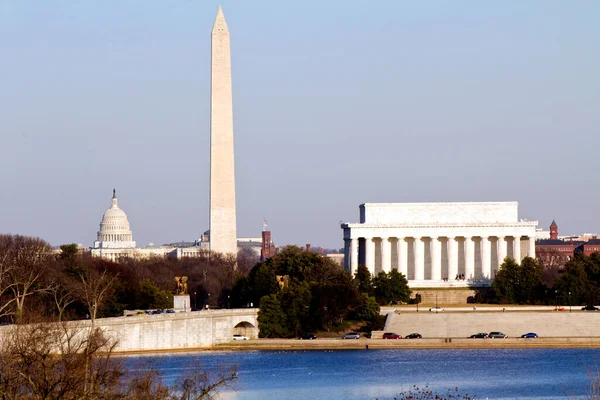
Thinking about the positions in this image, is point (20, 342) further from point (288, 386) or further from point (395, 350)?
point (395, 350)

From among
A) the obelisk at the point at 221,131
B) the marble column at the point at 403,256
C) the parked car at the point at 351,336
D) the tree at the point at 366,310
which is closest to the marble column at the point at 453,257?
the marble column at the point at 403,256

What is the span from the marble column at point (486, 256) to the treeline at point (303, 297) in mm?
27304

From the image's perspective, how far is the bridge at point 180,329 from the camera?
91562 millimetres

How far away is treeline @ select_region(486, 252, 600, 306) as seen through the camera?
398ft

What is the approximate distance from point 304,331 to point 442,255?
43.4 metres

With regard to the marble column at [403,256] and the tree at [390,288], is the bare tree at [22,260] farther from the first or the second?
the marble column at [403,256]

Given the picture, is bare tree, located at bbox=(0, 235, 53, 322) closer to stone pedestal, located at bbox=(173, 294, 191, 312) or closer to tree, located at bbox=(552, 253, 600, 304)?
stone pedestal, located at bbox=(173, 294, 191, 312)

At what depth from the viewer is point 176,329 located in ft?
324

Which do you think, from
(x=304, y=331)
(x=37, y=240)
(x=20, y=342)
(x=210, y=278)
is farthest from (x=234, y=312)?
(x=20, y=342)

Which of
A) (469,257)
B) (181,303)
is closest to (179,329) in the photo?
(181,303)

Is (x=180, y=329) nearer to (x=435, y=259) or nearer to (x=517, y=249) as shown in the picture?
(x=435, y=259)

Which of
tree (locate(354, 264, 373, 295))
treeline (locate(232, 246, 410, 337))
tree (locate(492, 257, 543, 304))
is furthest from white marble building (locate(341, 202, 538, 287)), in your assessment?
treeline (locate(232, 246, 410, 337))

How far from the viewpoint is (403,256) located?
146m

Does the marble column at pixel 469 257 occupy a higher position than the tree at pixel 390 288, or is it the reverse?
the marble column at pixel 469 257
